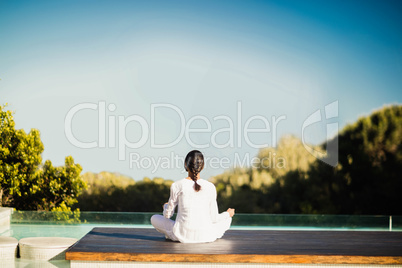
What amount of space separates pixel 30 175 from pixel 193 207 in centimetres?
513

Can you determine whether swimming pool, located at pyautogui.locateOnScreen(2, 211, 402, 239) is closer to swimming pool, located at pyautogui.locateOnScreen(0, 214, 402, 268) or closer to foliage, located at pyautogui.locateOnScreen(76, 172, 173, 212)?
swimming pool, located at pyautogui.locateOnScreen(0, 214, 402, 268)

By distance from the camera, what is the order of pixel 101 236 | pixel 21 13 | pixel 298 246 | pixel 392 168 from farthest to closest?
1. pixel 392 168
2. pixel 21 13
3. pixel 101 236
4. pixel 298 246

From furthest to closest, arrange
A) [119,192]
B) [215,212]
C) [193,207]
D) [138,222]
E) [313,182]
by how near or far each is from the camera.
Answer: [313,182] → [119,192] → [138,222] → [215,212] → [193,207]

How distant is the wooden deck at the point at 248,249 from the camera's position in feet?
13.0

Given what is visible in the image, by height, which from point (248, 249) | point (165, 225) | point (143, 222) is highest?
point (165, 225)

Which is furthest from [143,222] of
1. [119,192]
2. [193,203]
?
[193,203]

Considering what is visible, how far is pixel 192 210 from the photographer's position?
4379mm

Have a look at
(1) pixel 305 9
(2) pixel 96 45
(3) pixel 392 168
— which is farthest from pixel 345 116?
(2) pixel 96 45

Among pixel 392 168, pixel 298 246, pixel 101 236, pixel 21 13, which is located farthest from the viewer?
pixel 392 168

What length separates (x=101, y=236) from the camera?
479cm

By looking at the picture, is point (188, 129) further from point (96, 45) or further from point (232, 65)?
point (96, 45)

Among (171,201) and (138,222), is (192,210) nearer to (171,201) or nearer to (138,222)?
(171,201)

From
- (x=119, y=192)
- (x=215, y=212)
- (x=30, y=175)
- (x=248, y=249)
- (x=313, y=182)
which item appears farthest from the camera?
(x=313, y=182)

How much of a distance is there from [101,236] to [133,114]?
16.0 ft
